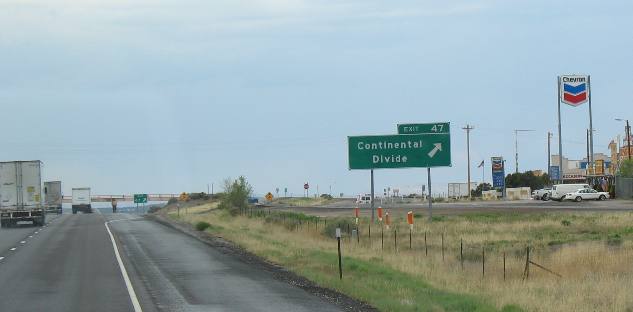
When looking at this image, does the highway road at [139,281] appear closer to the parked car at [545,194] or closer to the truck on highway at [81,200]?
the parked car at [545,194]

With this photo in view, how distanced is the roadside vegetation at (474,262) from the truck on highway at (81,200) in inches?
2503

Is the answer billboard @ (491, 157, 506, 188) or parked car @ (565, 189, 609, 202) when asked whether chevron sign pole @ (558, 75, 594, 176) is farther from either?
billboard @ (491, 157, 506, 188)

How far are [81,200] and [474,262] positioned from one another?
89.4m

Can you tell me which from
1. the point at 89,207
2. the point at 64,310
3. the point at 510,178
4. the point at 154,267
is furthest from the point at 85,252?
the point at 510,178

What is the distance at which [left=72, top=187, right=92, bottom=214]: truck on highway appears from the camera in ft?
363

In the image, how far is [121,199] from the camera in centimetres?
16100

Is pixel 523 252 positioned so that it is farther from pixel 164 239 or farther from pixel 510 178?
pixel 510 178

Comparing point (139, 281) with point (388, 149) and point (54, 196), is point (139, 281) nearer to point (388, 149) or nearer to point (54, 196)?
point (388, 149)

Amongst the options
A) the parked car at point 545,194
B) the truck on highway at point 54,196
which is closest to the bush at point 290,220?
the truck on highway at point 54,196

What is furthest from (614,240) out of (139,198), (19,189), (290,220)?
(139,198)

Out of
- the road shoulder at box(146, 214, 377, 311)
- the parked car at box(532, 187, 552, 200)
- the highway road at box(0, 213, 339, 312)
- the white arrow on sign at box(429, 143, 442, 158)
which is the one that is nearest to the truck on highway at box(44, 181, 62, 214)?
the parked car at box(532, 187, 552, 200)

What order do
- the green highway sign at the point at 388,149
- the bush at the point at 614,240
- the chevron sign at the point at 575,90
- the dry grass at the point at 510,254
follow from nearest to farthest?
the dry grass at the point at 510,254, the bush at the point at 614,240, the green highway sign at the point at 388,149, the chevron sign at the point at 575,90

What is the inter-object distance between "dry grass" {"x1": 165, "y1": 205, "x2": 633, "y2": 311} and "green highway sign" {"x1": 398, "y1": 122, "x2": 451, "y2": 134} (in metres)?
4.68

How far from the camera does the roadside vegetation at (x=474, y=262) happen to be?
18.1 metres
